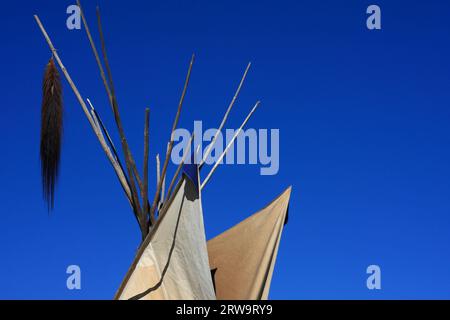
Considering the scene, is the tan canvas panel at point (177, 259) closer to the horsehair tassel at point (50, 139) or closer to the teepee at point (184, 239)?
the teepee at point (184, 239)

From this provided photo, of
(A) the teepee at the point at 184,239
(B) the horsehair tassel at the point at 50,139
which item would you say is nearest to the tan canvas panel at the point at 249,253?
(A) the teepee at the point at 184,239

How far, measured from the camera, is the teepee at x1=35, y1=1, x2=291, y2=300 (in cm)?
888

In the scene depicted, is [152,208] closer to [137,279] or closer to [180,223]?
[180,223]

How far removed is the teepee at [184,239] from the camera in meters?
8.88

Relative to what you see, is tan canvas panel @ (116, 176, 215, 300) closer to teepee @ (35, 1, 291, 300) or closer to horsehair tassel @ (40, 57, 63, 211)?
teepee @ (35, 1, 291, 300)

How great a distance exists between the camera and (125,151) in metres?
9.52

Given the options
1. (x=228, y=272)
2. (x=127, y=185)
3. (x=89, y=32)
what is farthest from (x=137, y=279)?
(x=89, y=32)

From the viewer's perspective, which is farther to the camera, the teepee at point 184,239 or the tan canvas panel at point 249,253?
the tan canvas panel at point 249,253

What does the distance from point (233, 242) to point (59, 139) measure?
3695mm

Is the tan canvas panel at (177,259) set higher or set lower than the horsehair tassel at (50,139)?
lower

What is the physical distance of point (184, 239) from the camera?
369 inches

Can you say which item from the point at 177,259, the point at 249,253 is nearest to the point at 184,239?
the point at 177,259
